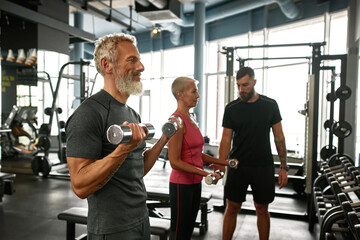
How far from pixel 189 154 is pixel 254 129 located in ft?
2.02

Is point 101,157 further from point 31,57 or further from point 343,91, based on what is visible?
point 31,57

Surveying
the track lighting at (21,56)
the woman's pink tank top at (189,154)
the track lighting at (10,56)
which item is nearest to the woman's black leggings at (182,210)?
the woman's pink tank top at (189,154)

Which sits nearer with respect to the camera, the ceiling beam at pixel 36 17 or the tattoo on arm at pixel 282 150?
the tattoo on arm at pixel 282 150

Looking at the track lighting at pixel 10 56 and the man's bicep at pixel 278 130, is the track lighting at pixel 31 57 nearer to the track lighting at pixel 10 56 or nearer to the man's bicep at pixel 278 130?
the track lighting at pixel 10 56

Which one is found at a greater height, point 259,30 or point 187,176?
point 259,30

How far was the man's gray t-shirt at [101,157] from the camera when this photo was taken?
0.97 metres

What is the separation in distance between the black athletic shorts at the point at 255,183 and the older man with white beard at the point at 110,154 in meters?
1.14

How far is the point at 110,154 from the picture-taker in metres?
0.93

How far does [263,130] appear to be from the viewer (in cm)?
218

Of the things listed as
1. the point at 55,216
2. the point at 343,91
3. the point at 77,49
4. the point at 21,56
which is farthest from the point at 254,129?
the point at 77,49

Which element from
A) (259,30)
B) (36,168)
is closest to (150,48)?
(259,30)

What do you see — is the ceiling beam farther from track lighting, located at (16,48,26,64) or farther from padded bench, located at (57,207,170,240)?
padded bench, located at (57,207,170,240)

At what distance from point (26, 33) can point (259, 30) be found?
4773 mm

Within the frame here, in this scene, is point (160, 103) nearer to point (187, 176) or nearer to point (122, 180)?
point (187, 176)
